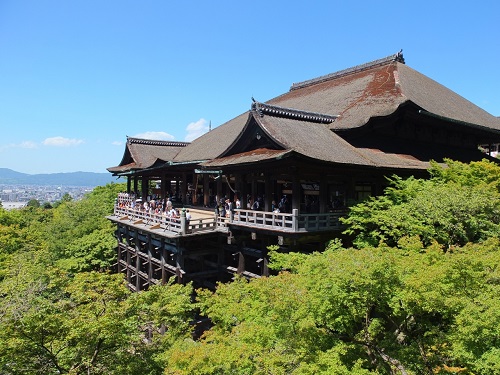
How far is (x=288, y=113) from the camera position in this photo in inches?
714

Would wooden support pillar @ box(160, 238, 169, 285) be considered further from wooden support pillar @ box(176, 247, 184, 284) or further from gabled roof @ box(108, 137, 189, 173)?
gabled roof @ box(108, 137, 189, 173)

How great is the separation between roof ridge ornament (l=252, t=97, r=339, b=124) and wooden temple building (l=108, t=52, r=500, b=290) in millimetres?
54

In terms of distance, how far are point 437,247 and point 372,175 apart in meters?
7.99

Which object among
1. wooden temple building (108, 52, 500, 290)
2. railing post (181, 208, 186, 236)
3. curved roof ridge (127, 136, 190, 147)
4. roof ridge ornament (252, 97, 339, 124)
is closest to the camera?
wooden temple building (108, 52, 500, 290)

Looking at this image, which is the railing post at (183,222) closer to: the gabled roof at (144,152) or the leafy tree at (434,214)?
the leafy tree at (434,214)

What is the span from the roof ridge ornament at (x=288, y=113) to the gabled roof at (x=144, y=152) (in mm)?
14519

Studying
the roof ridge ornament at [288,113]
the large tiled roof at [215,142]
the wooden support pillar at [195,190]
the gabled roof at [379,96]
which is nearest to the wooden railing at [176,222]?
the wooden support pillar at [195,190]

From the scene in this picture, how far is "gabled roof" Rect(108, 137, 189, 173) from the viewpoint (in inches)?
1196

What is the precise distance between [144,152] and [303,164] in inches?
809

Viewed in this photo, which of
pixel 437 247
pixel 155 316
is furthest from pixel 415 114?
pixel 155 316

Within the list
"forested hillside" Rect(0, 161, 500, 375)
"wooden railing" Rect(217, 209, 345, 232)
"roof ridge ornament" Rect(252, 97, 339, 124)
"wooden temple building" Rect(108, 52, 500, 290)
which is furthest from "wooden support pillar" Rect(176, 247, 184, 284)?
"roof ridge ornament" Rect(252, 97, 339, 124)

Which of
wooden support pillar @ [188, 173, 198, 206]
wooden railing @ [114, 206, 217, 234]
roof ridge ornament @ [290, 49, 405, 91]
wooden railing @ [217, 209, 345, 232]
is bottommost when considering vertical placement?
wooden railing @ [114, 206, 217, 234]

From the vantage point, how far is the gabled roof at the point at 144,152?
3039 cm

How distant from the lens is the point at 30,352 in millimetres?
8461
